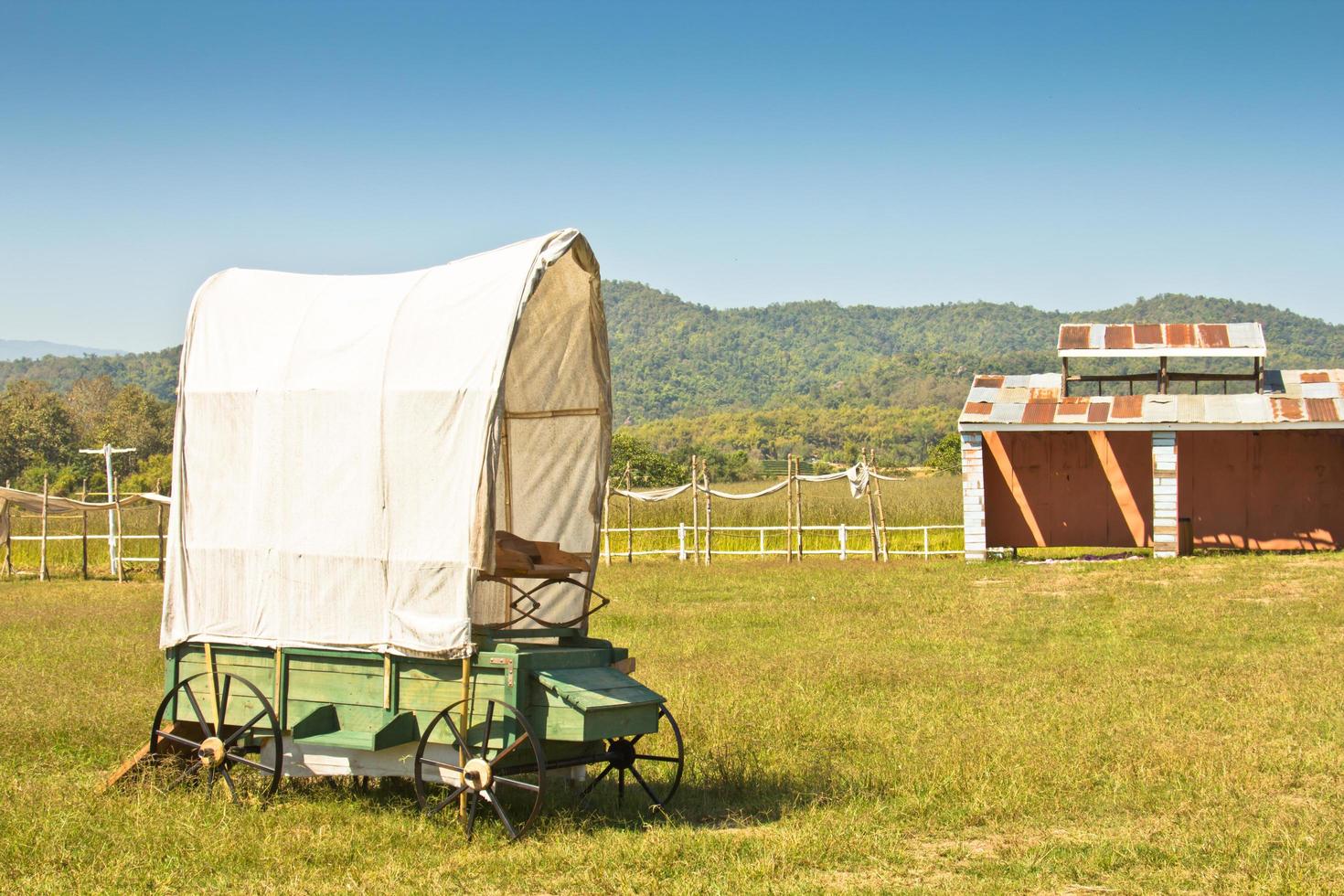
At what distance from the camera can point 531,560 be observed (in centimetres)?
960

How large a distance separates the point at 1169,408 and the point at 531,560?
68.5 ft

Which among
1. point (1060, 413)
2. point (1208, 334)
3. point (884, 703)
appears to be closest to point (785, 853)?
point (884, 703)

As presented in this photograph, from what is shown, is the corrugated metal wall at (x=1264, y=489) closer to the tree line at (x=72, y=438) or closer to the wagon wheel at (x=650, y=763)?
the wagon wheel at (x=650, y=763)

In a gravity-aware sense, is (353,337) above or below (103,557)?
above

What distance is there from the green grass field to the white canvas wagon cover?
1344 mm

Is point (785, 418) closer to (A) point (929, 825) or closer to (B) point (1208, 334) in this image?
(B) point (1208, 334)

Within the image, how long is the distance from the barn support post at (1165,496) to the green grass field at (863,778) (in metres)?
6.82

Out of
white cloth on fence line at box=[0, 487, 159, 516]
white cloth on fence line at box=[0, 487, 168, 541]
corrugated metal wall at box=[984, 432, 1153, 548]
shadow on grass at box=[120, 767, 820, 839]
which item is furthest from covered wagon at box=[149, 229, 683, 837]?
white cloth on fence line at box=[0, 487, 168, 541]

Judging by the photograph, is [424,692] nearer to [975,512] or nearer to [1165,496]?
[975,512]

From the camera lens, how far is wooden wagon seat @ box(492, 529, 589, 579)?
9.48 meters

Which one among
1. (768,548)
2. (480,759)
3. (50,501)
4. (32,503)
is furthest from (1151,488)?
(32,503)

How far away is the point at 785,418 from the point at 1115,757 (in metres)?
109

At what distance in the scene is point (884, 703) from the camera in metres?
13.2

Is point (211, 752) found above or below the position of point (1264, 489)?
below
